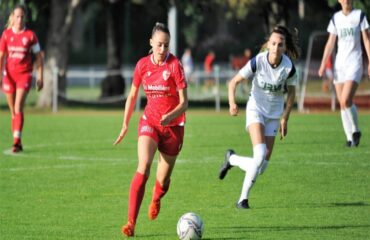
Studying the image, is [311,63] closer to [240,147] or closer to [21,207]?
[240,147]

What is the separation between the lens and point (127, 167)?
16.3 m

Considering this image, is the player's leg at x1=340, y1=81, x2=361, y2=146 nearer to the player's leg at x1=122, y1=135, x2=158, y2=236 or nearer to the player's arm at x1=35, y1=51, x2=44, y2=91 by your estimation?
the player's arm at x1=35, y1=51, x2=44, y2=91

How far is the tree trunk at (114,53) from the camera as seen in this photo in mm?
39375

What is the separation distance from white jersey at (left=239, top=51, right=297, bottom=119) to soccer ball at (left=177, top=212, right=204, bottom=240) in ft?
8.07

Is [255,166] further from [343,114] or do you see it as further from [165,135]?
[343,114]

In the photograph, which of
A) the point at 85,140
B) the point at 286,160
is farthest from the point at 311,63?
the point at 286,160

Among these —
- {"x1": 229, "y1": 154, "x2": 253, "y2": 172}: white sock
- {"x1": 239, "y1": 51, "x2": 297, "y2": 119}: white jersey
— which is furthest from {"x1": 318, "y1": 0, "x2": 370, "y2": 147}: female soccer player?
{"x1": 239, "y1": 51, "x2": 297, "y2": 119}: white jersey

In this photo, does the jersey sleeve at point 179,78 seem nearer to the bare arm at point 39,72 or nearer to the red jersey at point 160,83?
→ the red jersey at point 160,83

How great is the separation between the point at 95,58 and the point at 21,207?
6759 cm

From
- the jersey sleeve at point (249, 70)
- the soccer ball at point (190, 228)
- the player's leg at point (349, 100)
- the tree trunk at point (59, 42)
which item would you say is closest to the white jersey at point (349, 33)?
the player's leg at point (349, 100)

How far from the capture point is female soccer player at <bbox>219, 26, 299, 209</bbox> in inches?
458

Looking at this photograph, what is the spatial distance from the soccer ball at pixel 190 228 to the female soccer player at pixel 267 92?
6.55ft

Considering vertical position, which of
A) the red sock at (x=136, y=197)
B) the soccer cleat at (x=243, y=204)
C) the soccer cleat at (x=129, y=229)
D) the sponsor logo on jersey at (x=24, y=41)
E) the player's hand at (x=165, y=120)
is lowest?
the soccer cleat at (x=243, y=204)

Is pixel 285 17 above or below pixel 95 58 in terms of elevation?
above
